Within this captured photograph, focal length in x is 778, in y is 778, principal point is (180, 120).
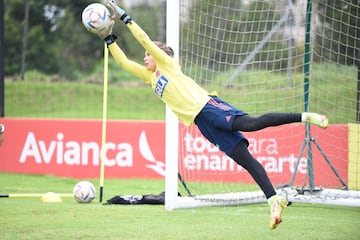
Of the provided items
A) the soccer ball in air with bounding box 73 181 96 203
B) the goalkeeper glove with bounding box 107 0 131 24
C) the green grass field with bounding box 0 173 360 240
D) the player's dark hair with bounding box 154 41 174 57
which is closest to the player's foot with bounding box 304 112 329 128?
the green grass field with bounding box 0 173 360 240

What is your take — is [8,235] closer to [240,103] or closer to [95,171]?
[95,171]

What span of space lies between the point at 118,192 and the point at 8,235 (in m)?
3.93

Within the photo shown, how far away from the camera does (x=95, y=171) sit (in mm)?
13070

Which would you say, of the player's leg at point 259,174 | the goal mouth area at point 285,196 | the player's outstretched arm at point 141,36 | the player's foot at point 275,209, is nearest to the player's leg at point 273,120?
the player's leg at point 259,174

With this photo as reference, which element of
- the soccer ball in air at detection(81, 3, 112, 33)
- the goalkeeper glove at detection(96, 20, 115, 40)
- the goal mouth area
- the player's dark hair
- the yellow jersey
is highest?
the soccer ball in air at detection(81, 3, 112, 33)

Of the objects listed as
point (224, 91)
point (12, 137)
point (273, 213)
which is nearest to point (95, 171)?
point (12, 137)

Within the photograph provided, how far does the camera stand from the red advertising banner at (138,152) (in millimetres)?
11734

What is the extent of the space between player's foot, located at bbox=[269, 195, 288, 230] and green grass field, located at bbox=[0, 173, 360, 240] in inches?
14.7

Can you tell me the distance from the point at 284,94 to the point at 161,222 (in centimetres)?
571

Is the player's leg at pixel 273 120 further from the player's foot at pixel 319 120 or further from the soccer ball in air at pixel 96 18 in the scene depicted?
the soccer ball in air at pixel 96 18

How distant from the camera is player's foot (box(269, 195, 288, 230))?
7000 mm

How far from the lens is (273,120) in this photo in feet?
23.8

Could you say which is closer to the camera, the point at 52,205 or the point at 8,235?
the point at 8,235

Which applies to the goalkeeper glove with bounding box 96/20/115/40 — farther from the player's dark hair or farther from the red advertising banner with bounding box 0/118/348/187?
the red advertising banner with bounding box 0/118/348/187
